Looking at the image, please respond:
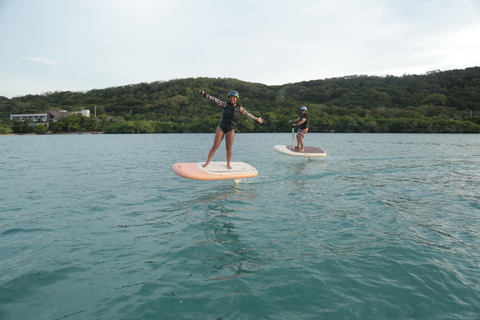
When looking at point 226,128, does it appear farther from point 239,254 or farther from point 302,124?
point 302,124

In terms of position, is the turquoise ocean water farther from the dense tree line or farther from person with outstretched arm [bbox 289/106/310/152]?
the dense tree line

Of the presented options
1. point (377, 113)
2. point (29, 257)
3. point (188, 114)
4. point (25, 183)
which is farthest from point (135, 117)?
point (29, 257)

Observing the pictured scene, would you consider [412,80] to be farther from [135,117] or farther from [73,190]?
[73,190]

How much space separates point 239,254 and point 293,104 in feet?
470

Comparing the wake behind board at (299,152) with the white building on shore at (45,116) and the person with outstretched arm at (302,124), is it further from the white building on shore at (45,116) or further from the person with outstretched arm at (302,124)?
the white building on shore at (45,116)

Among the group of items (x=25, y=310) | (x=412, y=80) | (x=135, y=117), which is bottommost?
(x=25, y=310)

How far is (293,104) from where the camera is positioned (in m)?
145

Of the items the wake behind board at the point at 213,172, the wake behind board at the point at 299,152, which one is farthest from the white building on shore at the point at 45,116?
the wake behind board at the point at 213,172

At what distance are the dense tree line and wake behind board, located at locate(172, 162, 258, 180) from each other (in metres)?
98.5

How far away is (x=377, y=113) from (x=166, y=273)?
124618 mm

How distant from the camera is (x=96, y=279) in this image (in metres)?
5.31

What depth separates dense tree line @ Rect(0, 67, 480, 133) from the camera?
4233 inches

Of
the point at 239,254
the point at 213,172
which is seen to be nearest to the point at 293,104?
the point at 213,172

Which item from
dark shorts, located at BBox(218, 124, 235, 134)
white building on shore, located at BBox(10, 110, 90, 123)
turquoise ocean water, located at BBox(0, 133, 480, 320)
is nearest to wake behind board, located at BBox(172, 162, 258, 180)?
turquoise ocean water, located at BBox(0, 133, 480, 320)
